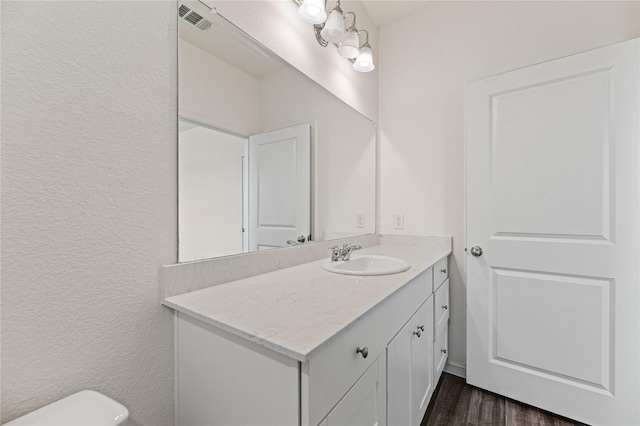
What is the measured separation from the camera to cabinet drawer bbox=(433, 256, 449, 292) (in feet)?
5.19

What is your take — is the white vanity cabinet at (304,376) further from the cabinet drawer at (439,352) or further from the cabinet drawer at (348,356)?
the cabinet drawer at (439,352)

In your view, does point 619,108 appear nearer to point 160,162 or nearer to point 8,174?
point 160,162

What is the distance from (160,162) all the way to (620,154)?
6.60 ft

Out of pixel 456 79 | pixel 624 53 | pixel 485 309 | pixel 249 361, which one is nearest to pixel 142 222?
pixel 249 361

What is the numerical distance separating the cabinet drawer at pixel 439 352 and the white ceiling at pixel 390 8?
222 centimetres

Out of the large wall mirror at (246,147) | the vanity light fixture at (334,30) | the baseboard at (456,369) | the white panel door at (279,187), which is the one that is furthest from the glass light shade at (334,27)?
the baseboard at (456,369)

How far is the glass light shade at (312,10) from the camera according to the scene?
1296 mm

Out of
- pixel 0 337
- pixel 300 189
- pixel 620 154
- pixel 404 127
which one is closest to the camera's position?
pixel 0 337

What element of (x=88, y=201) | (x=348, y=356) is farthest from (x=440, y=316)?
(x=88, y=201)

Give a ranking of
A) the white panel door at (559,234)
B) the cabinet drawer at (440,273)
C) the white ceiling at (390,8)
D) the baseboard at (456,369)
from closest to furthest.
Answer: the white panel door at (559,234) → the cabinet drawer at (440,273) → the baseboard at (456,369) → the white ceiling at (390,8)

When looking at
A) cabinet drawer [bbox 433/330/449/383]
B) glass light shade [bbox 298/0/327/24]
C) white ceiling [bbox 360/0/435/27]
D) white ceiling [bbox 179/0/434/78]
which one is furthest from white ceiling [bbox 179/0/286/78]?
cabinet drawer [bbox 433/330/449/383]

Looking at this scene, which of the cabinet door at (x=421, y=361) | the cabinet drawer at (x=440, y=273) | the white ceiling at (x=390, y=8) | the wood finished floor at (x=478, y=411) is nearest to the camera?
the cabinet door at (x=421, y=361)

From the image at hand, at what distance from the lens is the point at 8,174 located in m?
0.61

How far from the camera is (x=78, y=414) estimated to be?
63cm
